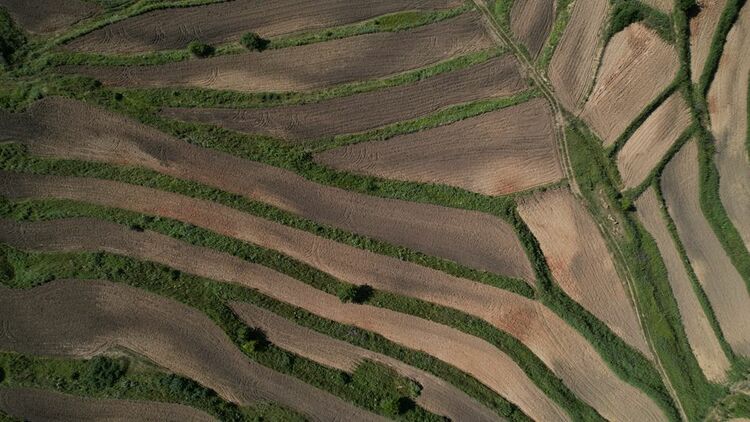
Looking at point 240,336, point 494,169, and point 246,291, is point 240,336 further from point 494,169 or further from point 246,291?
point 494,169

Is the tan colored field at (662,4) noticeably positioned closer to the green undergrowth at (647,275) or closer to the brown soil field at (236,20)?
the green undergrowth at (647,275)

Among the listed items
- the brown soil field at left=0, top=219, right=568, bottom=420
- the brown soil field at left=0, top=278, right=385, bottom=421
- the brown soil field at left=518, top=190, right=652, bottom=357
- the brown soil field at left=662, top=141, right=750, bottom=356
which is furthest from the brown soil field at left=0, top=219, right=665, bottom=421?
the brown soil field at left=662, top=141, right=750, bottom=356

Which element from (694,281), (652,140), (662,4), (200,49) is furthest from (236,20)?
(694,281)

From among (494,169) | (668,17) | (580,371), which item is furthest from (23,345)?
(668,17)

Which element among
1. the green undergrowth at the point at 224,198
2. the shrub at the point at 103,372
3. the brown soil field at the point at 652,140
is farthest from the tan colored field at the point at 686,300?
the shrub at the point at 103,372

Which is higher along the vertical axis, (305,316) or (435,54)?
(435,54)

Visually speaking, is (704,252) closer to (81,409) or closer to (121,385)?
(121,385)
